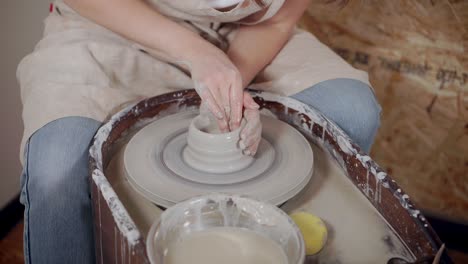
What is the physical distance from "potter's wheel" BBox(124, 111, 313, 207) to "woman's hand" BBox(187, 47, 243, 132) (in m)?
0.10

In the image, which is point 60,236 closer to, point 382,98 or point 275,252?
point 275,252

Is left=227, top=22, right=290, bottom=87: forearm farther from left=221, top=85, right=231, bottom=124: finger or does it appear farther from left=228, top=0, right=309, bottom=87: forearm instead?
left=221, top=85, right=231, bottom=124: finger

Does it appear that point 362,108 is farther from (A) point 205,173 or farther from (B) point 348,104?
(A) point 205,173

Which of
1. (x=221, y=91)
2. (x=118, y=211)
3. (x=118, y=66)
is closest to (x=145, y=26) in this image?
(x=118, y=66)

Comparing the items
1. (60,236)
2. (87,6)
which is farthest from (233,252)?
(87,6)

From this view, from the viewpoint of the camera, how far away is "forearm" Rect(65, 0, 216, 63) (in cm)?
115

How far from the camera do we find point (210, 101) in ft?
3.45

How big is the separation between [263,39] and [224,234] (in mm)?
654

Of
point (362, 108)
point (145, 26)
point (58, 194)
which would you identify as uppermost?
point (145, 26)

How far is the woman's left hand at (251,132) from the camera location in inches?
40.1

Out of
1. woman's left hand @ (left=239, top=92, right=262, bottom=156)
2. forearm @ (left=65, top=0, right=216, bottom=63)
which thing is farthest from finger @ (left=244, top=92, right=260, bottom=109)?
forearm @ (left=65, top=0, right=216, bottom=63)

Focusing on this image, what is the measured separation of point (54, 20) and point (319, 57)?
0.69m

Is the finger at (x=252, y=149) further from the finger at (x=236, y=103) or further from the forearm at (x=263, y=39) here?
the forearm at (x=263, y=39)

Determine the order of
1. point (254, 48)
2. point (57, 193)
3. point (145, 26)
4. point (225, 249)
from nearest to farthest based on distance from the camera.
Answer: point (225, 249), point (57, 193), point (145, 26), point (254, 48)
